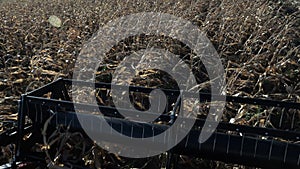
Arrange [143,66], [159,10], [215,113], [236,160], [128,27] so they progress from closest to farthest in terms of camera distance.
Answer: [236,160] → [215,113] → [143,66] → [128,27] → [159,10]

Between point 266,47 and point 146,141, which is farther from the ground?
point 266,47

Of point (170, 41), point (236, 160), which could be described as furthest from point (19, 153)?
point (170, 41)

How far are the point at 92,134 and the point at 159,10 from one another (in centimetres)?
404

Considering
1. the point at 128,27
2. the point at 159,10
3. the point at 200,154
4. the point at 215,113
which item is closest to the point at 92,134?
the point at 200,154

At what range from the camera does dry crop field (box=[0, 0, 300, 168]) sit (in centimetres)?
302

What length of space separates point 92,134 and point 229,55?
2.37 m

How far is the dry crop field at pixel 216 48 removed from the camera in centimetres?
302

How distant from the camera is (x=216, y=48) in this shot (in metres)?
4.16

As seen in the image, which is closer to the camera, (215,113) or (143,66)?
(215,113)

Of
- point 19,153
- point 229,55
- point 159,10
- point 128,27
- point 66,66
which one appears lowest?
point 19,153

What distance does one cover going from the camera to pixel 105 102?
10.2ft

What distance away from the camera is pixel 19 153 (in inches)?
81.8

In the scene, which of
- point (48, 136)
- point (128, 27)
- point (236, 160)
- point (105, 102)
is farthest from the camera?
point (128, 27)

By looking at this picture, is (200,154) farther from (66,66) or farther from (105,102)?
(66,66)
